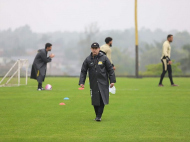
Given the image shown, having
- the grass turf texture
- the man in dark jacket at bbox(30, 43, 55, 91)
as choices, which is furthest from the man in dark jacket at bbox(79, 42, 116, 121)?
the man in dark jacket at bbox(30, 43, 55, 91)

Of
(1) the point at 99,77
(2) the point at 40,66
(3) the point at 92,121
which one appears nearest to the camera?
(3) the point at 92,121

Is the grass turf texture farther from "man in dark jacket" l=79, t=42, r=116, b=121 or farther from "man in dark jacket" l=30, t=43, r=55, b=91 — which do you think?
"man in dark jacket" l=30, t=43, r=55, b=91

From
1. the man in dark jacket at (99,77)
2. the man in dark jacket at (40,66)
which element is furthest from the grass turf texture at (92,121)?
the man in dark jacket at (40,66)

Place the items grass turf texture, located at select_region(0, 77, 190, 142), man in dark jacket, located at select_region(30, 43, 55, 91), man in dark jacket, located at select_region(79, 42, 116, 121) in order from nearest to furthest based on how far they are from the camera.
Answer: grass turf texture, located at select_region(0, 77, 190, 142) < man in dark jacket, located at select_region(79, 42, 116, 121) < man in dark jacket, located at select_region(30, 43, 55, 91)

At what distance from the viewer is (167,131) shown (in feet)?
25.2

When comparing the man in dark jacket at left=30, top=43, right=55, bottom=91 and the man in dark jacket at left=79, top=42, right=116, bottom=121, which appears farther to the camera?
the man in dark jacket at left=30, top=43, right=55, bottom=91

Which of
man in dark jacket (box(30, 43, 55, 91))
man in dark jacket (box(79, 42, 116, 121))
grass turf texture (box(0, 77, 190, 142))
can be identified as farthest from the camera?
man in dark jacket (box(30, 43, 55, 91))

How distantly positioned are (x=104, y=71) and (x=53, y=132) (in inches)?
82.7

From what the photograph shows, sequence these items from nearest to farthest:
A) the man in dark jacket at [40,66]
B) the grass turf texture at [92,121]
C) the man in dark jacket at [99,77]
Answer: the grass turf texture at [92,121] → the man in dark jacket at [99,77] → the man in dark jacket at [40,66]

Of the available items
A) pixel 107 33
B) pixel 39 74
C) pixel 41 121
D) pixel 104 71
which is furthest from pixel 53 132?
pixel 107 33

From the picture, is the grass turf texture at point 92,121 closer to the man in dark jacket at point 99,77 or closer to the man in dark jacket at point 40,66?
the man in dark jacket at point 99,77

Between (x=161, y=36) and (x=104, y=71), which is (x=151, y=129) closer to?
(x=104, y=71)

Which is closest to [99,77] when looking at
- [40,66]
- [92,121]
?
[92,121]

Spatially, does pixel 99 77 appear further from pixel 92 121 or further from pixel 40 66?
pixel 40 66
